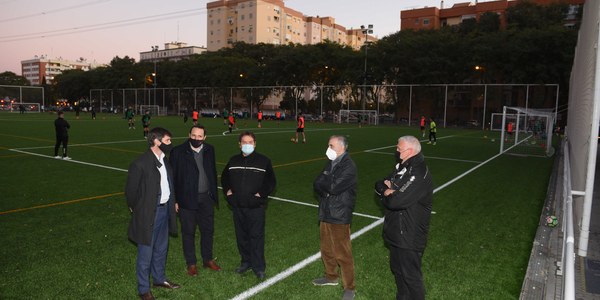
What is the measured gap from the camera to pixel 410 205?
13.8 ft

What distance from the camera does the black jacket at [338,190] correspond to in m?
5.04

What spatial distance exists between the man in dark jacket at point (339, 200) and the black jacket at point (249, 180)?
0.77 metres

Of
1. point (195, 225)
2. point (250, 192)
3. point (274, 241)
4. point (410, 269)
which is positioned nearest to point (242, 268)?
point (195, 225)

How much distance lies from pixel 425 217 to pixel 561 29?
170ft

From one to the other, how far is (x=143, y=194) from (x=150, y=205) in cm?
15

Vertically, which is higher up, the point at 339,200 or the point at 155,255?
the point at 339,200

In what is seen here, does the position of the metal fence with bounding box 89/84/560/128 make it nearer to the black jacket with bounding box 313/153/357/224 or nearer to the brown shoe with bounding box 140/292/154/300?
the black jacket with bounding box 313/153/357/224

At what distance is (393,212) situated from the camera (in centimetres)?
439

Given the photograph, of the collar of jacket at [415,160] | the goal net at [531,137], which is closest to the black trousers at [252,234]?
the collar of jacket at [415,160]

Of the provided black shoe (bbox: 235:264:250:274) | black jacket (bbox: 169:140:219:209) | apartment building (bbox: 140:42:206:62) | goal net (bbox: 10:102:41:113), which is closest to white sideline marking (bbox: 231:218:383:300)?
black shoe (bbox: 235:264:250:274)

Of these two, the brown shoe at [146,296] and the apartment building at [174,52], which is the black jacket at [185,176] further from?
the apartment building at [174,52]

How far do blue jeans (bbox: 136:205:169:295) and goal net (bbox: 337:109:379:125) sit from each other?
4890cm

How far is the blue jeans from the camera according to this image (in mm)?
4922

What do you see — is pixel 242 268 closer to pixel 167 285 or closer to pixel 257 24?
pixel 167 285
